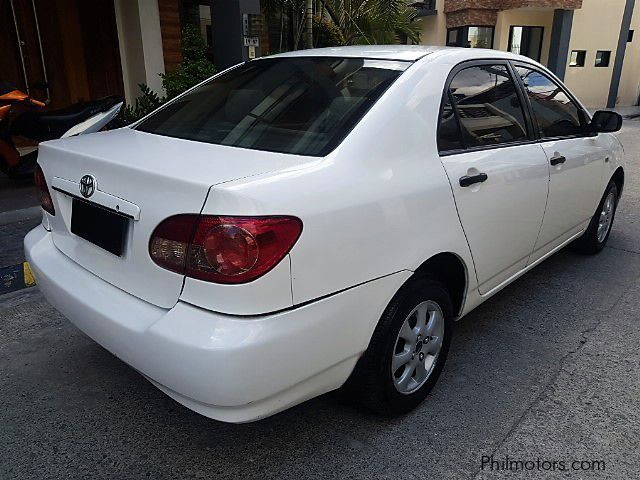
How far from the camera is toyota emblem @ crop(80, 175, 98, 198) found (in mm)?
2141

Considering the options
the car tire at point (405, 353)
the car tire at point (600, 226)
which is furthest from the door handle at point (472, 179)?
the car tire at point (600, 226)

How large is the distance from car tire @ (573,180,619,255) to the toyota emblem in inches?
149

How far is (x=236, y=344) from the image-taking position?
1.73 metres

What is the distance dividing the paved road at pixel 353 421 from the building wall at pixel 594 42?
1716 centimetres

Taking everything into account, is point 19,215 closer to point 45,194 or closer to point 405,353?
point 45,194

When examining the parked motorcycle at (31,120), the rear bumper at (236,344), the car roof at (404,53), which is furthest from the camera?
the parked motorcycle at (31,120)

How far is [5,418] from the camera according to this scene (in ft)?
8.29

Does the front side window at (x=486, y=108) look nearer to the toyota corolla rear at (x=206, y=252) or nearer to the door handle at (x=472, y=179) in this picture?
the door handle at (x=472, y=179)

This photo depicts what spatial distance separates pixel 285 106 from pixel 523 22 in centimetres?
1733

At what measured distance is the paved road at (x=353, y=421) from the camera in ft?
7.37

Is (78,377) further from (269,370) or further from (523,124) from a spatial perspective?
(523,124)

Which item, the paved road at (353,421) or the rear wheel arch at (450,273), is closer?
the paved road at (353,421)

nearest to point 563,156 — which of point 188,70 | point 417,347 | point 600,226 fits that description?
point 600,226
